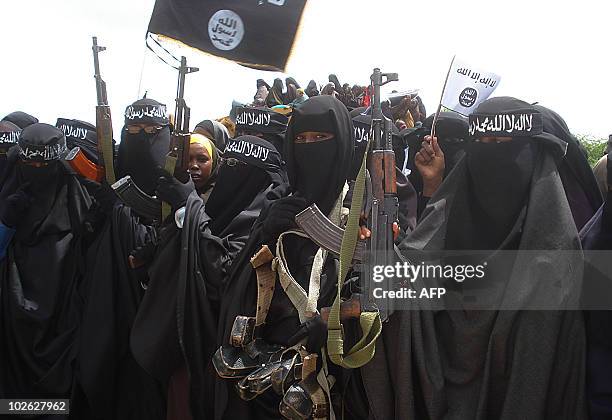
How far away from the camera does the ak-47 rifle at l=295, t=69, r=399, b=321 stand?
2.59m

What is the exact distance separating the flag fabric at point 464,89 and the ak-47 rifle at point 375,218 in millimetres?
950

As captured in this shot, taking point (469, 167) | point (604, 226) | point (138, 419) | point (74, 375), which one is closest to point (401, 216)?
point (469, 167)

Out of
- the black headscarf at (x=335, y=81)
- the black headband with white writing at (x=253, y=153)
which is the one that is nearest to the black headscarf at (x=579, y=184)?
the black headband with white writing at (x=253, y=153)

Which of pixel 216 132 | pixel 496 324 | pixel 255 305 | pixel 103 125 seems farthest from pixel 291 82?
pixel 496 324

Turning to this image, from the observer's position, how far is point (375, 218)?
264 centimetres

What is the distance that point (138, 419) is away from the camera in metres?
3.81

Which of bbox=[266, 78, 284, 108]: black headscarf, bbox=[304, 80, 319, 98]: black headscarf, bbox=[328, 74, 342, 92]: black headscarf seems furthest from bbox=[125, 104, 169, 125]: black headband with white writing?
bbox=[304, 80, 319, 98]: black headscarf

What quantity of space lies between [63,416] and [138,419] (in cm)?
53

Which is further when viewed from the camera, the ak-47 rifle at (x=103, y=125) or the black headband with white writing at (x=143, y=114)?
the ak-47 rifle at (x=103, y=125)

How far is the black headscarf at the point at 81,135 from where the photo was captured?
486 cm

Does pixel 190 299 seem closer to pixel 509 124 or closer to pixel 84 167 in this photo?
pixel 84 167

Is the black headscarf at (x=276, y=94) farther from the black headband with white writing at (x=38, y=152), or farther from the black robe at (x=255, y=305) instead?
the black robe at (x=255, y=305)

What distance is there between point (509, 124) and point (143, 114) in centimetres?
242

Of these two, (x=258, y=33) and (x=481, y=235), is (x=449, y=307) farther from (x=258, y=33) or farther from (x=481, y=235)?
(x=258, y=33)
